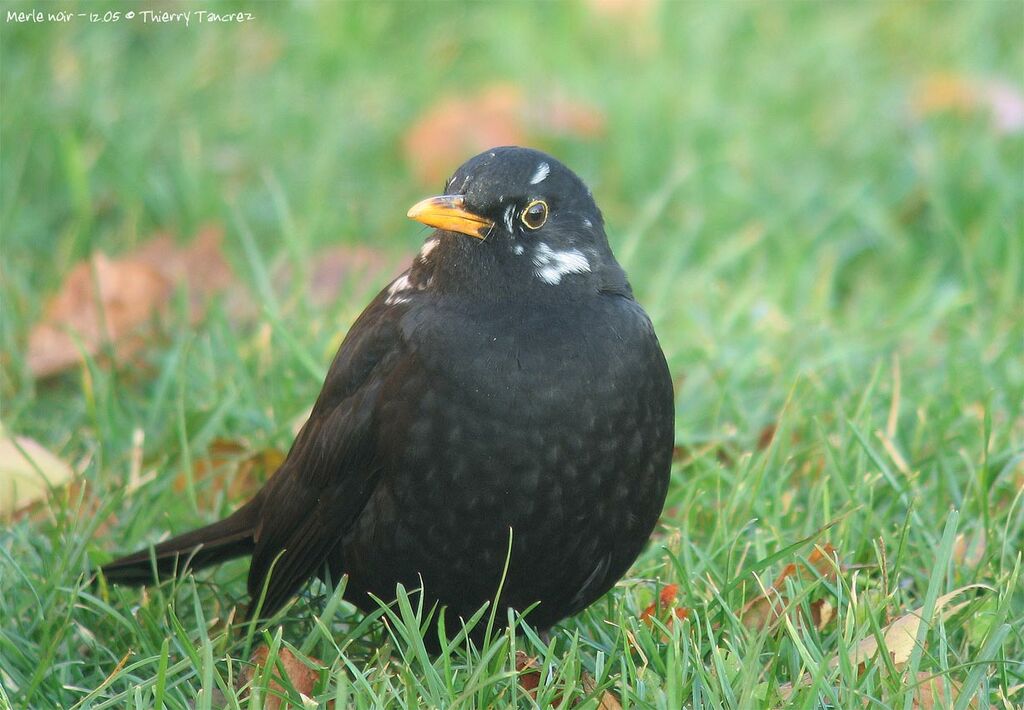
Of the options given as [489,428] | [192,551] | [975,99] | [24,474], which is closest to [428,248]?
[489,428]

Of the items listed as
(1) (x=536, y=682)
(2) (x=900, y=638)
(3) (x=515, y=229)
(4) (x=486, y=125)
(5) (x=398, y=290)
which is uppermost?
(4) (x=486, y=125)

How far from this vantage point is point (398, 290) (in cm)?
332

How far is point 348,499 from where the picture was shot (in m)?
3.21

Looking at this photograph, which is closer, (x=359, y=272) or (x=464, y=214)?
(x=464, y=214)

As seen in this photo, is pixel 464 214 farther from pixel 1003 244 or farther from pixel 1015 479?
pixel 1003 244

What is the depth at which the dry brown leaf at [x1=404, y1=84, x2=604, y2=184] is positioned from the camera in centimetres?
582

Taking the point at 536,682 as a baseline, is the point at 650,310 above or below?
above

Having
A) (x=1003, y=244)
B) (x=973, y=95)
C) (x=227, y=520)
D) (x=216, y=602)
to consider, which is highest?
(x=973, y=95)

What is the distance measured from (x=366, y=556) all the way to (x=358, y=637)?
0.18 m

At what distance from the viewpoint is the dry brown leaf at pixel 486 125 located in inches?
229

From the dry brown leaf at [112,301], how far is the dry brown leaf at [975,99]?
2948 mm

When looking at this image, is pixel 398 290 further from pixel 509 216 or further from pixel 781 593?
pixel 781 593

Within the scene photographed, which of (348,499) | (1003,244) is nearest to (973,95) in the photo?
(1003,244)

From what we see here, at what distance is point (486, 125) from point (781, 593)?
309 cm
